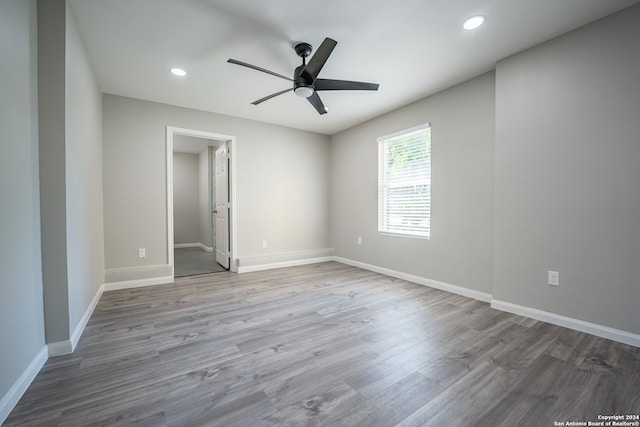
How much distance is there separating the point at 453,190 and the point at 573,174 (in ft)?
3.70

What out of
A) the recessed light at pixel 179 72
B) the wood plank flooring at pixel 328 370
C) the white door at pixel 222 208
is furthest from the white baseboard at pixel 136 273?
the recessed light at pixel 179 72

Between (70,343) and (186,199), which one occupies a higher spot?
(186,199)

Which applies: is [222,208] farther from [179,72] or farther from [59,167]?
[59,167]

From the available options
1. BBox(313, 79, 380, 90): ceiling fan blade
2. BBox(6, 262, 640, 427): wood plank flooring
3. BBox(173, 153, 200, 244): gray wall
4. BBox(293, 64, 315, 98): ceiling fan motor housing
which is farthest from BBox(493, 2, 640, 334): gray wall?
BBox(173, 153, 200, 244): gray wall

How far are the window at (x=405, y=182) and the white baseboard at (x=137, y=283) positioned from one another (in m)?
3.33

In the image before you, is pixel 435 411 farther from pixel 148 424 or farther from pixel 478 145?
pixel 478 145

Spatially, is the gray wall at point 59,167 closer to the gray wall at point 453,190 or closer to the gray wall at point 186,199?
the gray wall at point 453,190

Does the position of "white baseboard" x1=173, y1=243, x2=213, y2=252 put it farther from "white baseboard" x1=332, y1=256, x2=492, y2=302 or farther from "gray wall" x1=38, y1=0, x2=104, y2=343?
"gray wall" x1=38, y1=0, x2=104, y2=343

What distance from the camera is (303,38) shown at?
230 cm

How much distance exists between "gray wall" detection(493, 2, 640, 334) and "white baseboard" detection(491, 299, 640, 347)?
0.15ft

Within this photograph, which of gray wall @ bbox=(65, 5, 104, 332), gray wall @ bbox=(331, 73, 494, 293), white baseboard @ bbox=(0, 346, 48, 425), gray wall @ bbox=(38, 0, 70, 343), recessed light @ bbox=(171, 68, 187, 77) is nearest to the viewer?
white baseboard @ bbox=(0, 346, 48, 425)

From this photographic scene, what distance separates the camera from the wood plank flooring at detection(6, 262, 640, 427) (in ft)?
4.28

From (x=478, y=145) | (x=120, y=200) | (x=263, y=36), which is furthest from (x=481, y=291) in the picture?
(x=120, y=200)

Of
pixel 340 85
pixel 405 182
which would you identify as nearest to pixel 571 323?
pixel 405 182
